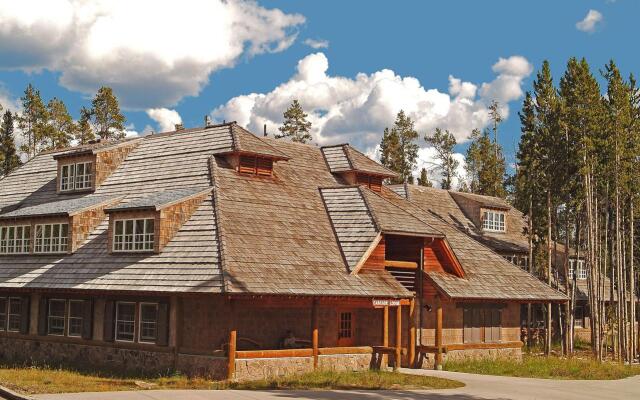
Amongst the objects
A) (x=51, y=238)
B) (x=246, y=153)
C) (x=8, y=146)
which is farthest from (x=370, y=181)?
(x=8, y=146)

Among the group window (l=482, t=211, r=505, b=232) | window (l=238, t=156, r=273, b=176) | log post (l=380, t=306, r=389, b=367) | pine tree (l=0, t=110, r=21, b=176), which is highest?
pine tree (l=0, t=110, r=21, b=176)

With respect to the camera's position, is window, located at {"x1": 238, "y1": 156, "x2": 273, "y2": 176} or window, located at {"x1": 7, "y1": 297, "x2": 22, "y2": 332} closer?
window, located at {"x1": 7, "y1": 297, "x2": 22, "y2": 332}

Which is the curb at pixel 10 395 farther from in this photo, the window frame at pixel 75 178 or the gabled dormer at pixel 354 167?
the gabled dormer at pixel 354 167

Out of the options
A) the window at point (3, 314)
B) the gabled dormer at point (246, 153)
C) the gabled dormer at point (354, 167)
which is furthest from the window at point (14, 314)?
the gabled dormer at point (354, 167)

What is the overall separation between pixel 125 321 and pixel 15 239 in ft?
27.8

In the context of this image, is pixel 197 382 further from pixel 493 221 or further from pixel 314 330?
pixel 493 221

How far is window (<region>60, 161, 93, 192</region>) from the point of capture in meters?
35.9

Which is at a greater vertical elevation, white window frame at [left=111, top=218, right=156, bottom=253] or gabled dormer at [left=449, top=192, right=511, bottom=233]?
gabled dormer at [left=449, top=192, right=511, bottom=233]

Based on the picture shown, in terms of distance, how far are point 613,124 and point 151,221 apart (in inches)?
1013

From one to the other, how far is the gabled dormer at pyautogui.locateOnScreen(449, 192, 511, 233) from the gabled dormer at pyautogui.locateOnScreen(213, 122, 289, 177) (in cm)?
1918

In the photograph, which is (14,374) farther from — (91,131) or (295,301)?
(91,131)

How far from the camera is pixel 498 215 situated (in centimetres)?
5131

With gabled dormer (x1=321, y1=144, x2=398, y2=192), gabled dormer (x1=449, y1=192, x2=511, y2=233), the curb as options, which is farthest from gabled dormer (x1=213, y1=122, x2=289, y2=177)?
gabled dormer (x1=449, y1=192, x2=511, y2=233)

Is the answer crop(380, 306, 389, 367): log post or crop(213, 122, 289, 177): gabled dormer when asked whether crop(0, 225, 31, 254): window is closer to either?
crop(213, 122, 289, 177): gabled dormer
